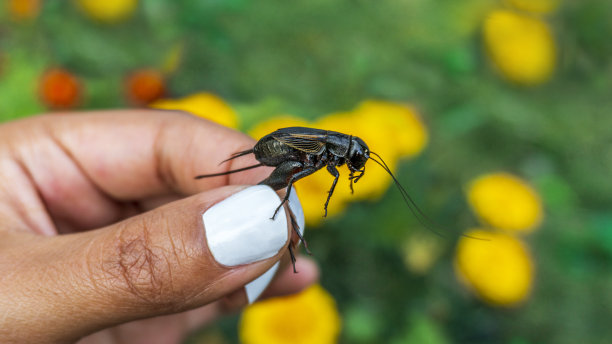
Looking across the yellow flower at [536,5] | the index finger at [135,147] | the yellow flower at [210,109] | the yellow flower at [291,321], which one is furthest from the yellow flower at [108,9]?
the yellow flower at [536,5]

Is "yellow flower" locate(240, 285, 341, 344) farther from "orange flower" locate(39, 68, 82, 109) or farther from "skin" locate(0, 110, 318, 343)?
"orange flower" locate(39, 68, 82, 109)

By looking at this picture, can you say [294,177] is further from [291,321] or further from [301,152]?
[291,321]

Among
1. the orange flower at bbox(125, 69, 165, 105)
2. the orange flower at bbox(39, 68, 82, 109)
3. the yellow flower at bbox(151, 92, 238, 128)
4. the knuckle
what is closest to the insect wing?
the knuckle

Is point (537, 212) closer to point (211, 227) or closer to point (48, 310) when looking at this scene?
point (211, 227)

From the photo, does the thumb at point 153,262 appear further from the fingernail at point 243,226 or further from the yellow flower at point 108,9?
the yellow flower at point 108,9

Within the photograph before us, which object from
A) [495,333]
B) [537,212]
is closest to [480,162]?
Answer: [537,212]

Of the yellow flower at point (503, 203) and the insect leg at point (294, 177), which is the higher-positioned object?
the insect leg at point (294, 177)

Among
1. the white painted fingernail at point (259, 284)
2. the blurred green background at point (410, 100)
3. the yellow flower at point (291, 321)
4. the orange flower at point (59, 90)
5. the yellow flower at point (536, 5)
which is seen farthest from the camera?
the yellow flower at point (536, 5)
